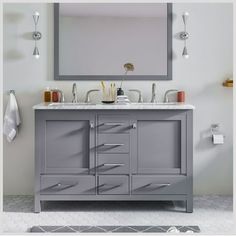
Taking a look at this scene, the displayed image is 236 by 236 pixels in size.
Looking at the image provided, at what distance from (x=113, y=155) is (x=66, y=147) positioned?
381 mm

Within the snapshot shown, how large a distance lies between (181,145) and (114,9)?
4.51ft

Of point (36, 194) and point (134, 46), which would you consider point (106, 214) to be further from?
point (134, 46)

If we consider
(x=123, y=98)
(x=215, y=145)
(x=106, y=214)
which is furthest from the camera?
(x=215, y=145)

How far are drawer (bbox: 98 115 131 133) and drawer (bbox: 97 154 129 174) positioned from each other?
0.65 ft

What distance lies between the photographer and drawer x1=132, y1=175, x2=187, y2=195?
378 cm

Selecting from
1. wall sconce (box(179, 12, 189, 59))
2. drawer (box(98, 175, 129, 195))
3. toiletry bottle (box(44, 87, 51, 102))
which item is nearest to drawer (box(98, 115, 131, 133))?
drawer (box(98, 175, 129, 195))

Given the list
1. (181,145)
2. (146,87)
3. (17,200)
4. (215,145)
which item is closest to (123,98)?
(146,87)

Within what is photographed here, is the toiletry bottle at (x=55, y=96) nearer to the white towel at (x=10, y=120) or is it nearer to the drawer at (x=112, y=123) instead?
the white towel at (x=10, y=120)

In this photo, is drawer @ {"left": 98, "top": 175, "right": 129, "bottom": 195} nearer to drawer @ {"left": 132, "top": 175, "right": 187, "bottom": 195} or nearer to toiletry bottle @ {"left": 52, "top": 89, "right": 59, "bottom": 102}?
drawer @ {"left": 132, "top": 175, "right": 187, "bottom": 195}

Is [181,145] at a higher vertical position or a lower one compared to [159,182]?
higher

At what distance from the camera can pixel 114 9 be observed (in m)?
4.23

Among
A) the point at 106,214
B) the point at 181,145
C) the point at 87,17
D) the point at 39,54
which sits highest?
the point at 87,17

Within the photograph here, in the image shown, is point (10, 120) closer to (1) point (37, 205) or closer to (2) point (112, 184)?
(1) point (37, 205)

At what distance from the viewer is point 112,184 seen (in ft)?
12.4
